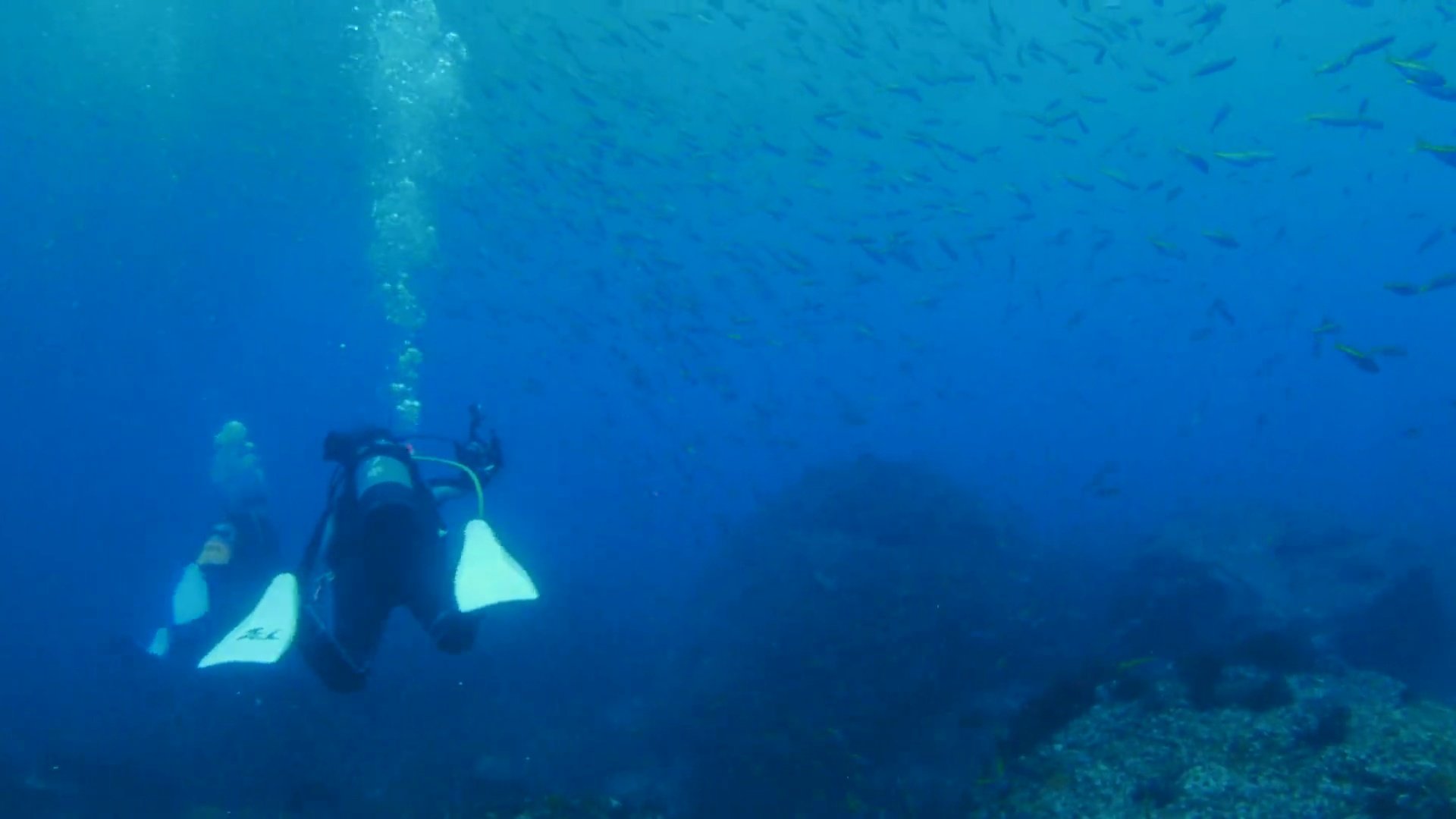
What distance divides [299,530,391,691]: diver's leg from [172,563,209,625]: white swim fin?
2.67 meters

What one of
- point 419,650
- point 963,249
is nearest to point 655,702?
point 419,650

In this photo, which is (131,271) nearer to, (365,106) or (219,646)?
(365,106)

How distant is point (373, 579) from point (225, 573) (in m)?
4.32

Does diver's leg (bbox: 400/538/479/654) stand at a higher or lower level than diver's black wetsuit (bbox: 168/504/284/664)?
lower

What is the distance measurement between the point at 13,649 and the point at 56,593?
16.7 m

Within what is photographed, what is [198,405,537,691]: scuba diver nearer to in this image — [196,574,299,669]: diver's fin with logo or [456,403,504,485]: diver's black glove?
[196,574,299,669]: diver's fin with logo

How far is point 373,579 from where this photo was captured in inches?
183

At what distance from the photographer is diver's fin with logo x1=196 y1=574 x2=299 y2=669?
3.95 m

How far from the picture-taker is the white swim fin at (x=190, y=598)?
6.58 metres

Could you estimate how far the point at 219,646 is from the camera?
408cm

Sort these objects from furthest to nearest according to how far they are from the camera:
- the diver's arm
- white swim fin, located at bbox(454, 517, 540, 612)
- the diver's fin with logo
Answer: the diver's arm
white swim fin, located at bbox(454, 517, 540, 612)
the diver's fin with logo

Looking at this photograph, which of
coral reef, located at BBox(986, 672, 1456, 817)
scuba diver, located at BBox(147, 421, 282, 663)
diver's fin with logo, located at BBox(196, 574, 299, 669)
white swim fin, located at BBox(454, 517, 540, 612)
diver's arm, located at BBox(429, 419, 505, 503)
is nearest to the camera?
diver's fin with logo, located at BBox(196, 574, 299, 669)

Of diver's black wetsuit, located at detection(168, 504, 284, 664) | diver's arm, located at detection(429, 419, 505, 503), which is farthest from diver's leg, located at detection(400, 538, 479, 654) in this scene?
diver's black wetsuit, located at detection(168, 504, 284, 664)

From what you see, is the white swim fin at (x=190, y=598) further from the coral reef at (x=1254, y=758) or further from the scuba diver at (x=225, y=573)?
the coral reef at (x=1254, y=758)
